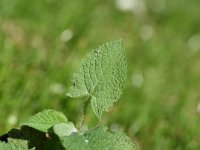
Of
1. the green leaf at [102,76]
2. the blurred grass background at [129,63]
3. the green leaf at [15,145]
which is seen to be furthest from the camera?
the blurred grass background at [129,63]

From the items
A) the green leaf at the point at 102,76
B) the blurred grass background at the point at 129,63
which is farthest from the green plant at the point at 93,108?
the blurred grass background at the point at 129,63

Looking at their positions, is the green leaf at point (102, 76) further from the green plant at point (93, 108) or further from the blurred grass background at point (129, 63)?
the blurred grass background at point (129, 63)

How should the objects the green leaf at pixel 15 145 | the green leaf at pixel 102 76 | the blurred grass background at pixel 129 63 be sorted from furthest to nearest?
the blurred grass background at pixel 129 63 < the green leaf at pixel 102 76 < the green leaf at pixel 15 145

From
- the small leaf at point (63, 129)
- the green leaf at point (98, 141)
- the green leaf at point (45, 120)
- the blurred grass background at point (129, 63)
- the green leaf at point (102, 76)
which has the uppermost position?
the blurred grass background at point (129, 63)

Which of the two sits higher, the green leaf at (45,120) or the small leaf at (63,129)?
the green leaf at (45,120)

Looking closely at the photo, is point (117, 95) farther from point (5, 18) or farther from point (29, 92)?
point (5, 18)

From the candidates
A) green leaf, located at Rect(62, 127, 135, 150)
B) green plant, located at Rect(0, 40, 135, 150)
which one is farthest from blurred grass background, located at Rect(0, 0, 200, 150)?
green leaf, located at Rect(62, 127, 135, 150)

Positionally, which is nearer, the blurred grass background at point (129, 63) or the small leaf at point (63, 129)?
the small leaf at point (63, 129)

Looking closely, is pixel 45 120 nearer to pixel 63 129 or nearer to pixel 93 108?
pixel 63 129
